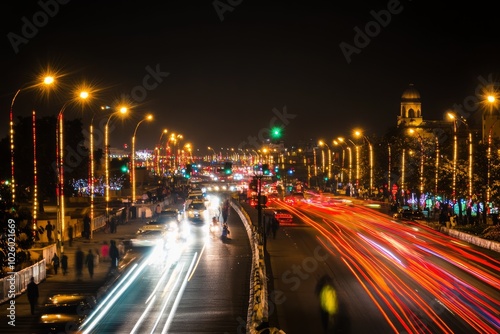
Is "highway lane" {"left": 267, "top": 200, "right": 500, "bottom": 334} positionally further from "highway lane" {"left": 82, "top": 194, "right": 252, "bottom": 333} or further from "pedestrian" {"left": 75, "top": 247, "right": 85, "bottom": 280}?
"pedestrian" {"left": 75, "top": 247, "right": 85, "bottom": 280}

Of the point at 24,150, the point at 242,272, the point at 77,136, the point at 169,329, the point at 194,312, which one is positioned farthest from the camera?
the point at 77,136

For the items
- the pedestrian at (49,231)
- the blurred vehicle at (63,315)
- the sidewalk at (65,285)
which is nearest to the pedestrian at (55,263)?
the sidewalk at (65,285)

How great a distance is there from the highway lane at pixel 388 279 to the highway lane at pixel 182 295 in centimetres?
141

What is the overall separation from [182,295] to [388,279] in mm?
7288

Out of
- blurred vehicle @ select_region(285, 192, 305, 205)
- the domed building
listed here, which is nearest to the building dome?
the domed building

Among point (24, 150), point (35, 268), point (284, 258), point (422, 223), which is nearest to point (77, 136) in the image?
point (24, 150)

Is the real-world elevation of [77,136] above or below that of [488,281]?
above

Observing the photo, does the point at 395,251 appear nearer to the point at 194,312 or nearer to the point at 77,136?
the point at 194,312

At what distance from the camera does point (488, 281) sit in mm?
27266

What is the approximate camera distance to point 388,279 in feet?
91.1

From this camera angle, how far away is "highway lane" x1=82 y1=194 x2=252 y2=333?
2058 centimetres

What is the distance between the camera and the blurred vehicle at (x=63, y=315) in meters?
18.3

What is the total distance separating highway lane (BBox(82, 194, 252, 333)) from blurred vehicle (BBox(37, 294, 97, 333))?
0.77 metres

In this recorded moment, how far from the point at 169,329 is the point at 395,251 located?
18.2m
